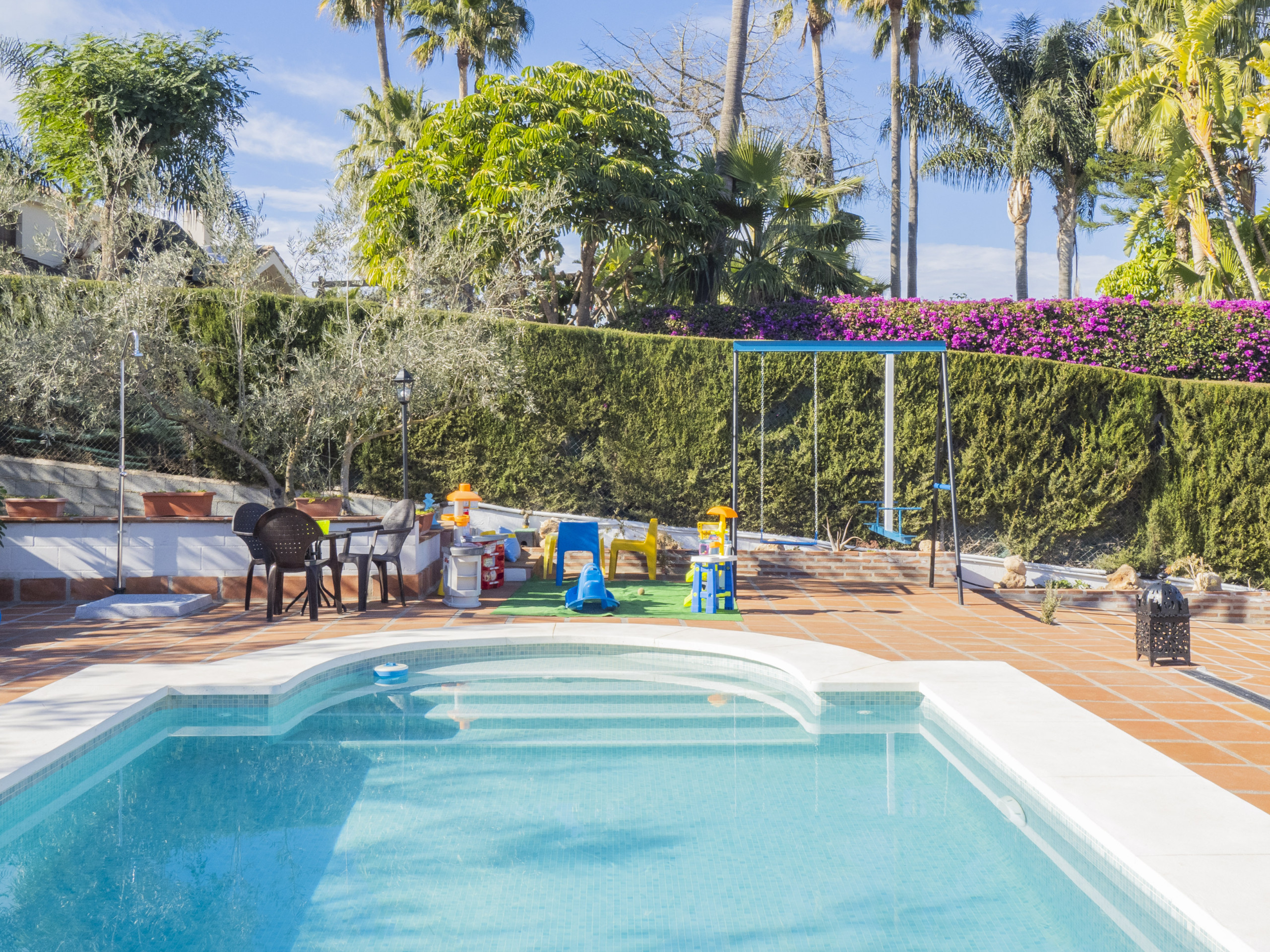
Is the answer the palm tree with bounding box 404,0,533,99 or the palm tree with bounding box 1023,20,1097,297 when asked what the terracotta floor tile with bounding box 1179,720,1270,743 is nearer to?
the palm tree with bounding box 1023,20,1097,297

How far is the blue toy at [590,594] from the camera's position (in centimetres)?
822

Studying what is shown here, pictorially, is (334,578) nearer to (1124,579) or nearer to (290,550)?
(290,550)

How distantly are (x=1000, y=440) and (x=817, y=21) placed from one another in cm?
1428

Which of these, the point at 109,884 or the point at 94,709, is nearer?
the point at 109,884

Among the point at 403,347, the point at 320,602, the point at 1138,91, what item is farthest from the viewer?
the point at 1138,91

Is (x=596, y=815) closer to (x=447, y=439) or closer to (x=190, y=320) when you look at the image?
(x=447, y=439)

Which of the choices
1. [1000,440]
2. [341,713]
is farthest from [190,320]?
[1000,440]

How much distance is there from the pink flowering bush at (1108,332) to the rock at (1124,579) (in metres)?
3.69

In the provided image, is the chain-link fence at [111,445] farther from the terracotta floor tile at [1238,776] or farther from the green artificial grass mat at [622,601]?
the terracotta floor tile at [1238,776]

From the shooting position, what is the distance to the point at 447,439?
39.8ft

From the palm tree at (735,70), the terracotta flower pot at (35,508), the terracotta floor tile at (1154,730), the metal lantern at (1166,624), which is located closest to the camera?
the terracotta floor tile at (1154,730)

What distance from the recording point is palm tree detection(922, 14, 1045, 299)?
72.1 ft

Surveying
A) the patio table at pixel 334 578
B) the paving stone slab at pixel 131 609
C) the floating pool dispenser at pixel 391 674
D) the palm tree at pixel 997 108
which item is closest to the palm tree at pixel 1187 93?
the palm tree at pixel 997 108

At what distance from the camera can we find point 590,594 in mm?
8219
